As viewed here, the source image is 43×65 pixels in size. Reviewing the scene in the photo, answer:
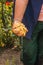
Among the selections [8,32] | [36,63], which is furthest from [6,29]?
[36,63]

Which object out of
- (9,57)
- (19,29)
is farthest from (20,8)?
(9,57)

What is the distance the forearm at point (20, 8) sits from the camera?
3.06 metres

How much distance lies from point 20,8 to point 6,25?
7.18 ft

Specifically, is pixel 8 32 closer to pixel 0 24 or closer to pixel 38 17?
pixel 0 24

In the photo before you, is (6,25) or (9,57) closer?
(9,57)

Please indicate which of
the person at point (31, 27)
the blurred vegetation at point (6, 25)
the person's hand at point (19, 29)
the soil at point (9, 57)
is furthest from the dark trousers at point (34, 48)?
the blurred vegetation at point (6, 25)

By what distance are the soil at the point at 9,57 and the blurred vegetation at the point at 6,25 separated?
11 cm

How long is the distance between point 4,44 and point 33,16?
2224mm

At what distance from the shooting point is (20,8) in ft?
10.1

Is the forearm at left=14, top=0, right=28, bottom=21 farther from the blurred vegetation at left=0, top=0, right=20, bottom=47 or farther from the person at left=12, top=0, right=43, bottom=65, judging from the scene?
the blurred vegetation at left=0, top=0, right=20, bottom=47

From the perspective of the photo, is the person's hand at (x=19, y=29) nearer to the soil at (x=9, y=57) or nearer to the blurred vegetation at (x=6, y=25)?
the soil at (x=9, y=57)

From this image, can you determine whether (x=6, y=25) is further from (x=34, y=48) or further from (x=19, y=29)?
(x=19, y=29)

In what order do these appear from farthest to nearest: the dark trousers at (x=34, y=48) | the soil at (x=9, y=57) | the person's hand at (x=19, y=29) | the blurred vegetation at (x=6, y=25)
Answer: the blurred vegetation at (x=6, y=25) → the soil at (x=9, y=57) → the dark trousers at (x=34, y=48) → the person's hand at (x=19, y=29)

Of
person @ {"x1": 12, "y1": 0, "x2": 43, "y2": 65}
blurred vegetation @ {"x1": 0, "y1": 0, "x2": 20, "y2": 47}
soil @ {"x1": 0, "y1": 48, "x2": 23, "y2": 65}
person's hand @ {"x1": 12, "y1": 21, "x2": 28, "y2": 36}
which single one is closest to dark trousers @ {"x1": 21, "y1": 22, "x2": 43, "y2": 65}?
person @ {"x1": 12, "y1": 0, "x2": 43, "y2": 65}
